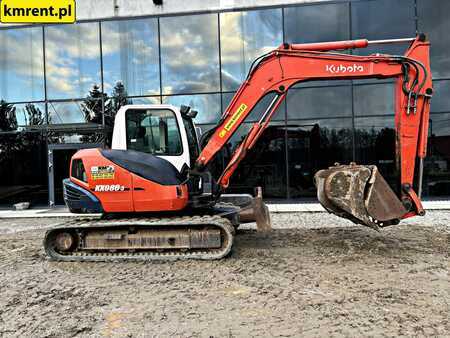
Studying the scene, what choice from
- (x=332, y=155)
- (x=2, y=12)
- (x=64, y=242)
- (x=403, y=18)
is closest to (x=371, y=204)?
(x=64, y=242)

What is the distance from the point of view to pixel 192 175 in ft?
22.3

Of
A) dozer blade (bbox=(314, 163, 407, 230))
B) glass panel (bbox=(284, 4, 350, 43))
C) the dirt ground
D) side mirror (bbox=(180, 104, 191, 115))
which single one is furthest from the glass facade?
dozer blade (bbox=(314, 163, 407, 230))

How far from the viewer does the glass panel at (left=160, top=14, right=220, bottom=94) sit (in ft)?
49.8

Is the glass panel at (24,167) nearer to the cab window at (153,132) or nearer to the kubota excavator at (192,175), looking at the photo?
the kubota excavator at (192,175)

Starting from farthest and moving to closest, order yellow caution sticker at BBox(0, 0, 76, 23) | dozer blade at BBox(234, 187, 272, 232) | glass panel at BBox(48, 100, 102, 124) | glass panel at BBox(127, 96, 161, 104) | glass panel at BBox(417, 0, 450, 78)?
glass panel at BBox(48, 100, 102, 124) → glass panel at BBox(127, 96, 161, 104) → yellow caution sticker at BBox(0, 0, 76, 23) → glass panel at BBox(417, 0, 450, 78) → dozer blade at BBox(234, 187, 272, 232)

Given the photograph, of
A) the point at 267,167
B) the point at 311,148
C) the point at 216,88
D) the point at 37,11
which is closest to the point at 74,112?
the point at 37,11

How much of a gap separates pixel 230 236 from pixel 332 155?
9.71 m

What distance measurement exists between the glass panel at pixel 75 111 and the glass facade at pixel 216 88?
40 mm

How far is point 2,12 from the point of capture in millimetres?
15336

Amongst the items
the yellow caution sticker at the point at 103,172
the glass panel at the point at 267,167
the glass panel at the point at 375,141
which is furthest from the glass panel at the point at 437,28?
the yellow caution sticker at the point at 103,172

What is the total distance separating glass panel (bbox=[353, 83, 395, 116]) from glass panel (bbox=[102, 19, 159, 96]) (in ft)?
25.5

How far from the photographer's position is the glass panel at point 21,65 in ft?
52.0

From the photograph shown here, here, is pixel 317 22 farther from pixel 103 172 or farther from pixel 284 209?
pixel 103 172

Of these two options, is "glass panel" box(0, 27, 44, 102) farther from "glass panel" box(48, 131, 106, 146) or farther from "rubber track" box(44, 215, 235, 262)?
"rubber track" box(44, 215, 235, 262)
